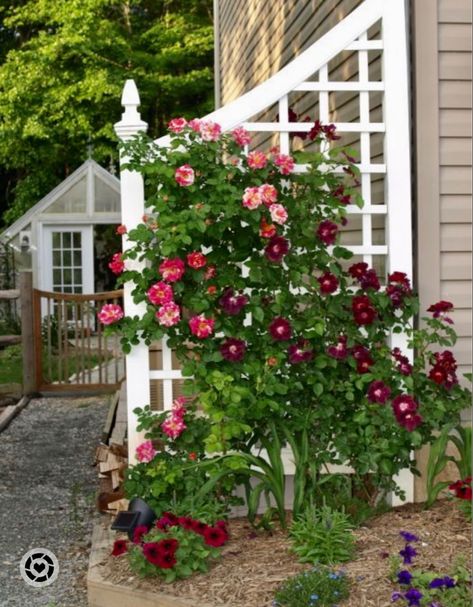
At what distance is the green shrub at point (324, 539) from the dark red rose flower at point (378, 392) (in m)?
0.56

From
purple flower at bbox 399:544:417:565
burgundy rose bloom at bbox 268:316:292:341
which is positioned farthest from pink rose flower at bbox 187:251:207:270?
purple flower at bbox 399:544:417:565

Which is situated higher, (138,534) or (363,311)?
(363,311)

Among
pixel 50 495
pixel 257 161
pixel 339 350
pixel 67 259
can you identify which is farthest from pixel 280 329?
pixel 67 259

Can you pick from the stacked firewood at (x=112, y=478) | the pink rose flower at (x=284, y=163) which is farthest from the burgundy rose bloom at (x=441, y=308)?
the stacked firewood at (x=112, y=478)

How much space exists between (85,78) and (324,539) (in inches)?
604

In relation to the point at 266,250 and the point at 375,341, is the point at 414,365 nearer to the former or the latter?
the point at 375,341

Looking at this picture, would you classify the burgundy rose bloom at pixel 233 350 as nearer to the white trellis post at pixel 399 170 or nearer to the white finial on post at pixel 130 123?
the white trellis post at pixel 399 170

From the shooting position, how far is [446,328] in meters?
4.49

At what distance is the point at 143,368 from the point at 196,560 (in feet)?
3.67

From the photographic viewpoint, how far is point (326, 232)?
441 cm

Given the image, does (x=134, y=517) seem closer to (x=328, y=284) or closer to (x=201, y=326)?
(x=201, y=326)

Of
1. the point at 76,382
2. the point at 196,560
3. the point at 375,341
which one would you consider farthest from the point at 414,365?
the point at 76,382

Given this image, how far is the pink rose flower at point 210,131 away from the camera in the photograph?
4.45 meters

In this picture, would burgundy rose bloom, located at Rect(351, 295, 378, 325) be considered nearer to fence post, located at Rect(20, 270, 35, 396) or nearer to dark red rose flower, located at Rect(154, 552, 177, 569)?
dark red rose flower, located at Rect(154, 552, 177, 569)
